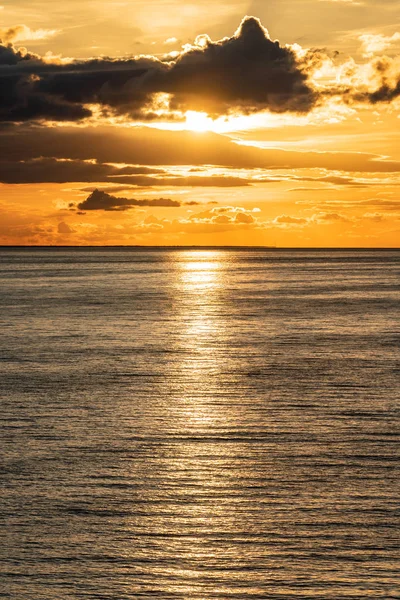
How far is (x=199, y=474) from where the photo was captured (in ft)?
76.4

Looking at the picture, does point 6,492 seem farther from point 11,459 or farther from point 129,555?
point 129,555

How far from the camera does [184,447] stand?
26.3 meters

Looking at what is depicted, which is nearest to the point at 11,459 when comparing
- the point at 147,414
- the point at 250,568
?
the point at 147,414

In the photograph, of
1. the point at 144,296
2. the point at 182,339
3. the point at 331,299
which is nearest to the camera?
the point at 182,339

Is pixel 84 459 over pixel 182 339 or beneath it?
over

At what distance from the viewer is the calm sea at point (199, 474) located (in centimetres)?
1672

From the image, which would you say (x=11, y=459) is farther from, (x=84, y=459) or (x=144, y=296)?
(x=144, y=296)

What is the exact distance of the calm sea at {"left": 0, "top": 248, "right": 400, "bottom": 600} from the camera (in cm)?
1672

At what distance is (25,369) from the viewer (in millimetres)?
42812

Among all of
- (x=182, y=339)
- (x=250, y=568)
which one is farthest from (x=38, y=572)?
(x=182, y=339)

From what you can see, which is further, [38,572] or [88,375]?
[88,375]

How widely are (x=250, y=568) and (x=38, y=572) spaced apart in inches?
157

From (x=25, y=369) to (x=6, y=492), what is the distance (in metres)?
21.5

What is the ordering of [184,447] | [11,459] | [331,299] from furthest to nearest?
1. [331,299]
2. [184,447]
3. [11,459]
